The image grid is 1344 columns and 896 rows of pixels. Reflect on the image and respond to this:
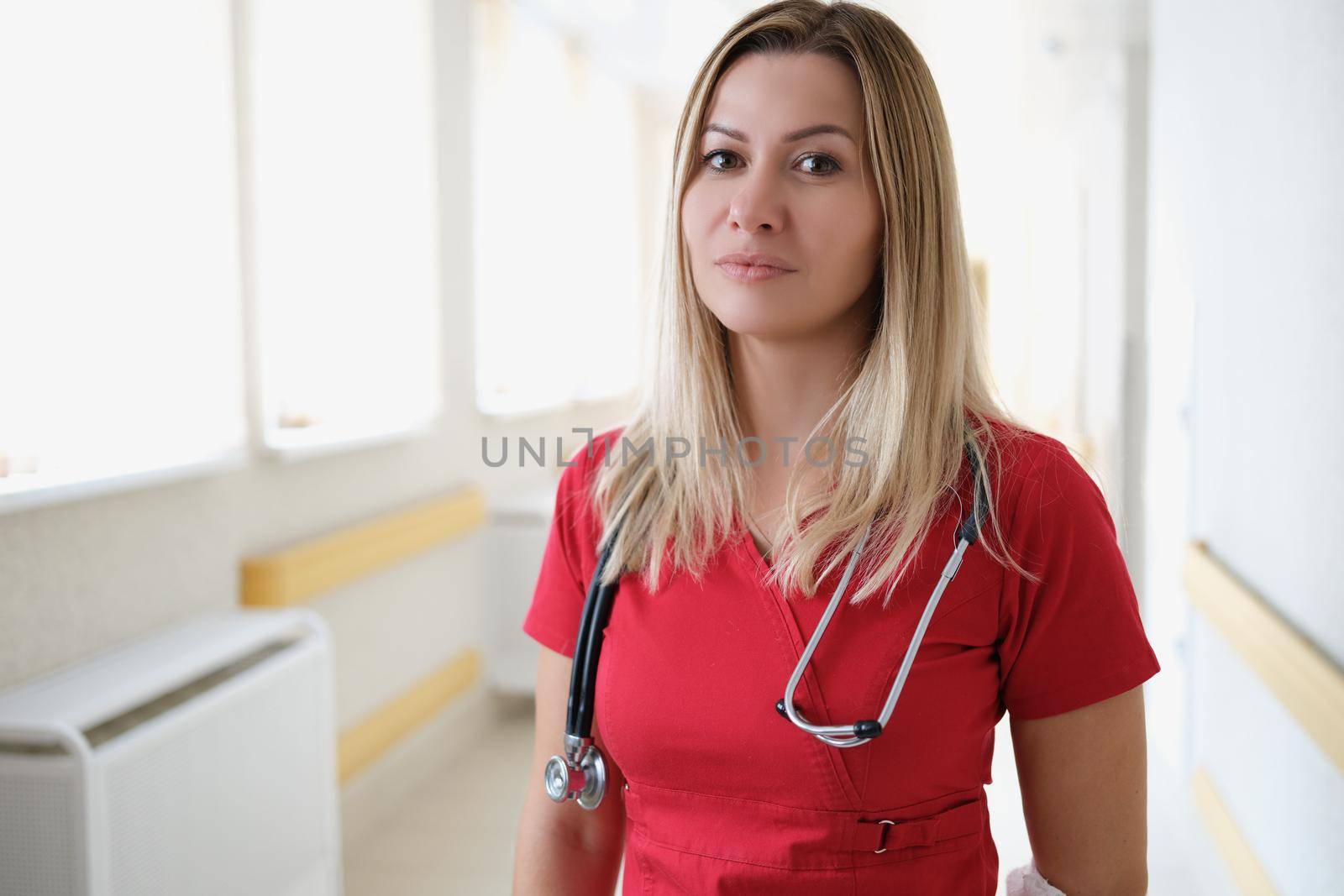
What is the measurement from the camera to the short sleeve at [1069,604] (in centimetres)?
103

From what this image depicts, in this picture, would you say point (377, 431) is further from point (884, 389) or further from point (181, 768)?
point (884, 389)

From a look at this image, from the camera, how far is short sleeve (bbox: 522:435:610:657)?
1239mm

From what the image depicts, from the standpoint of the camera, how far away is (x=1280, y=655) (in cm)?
165

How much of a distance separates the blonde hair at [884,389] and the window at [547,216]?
3.03 m

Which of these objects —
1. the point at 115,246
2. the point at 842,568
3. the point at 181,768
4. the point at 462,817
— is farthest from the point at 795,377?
the point at 462,817

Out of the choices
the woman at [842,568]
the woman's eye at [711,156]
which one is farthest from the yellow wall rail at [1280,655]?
the woman's eye at [711,156]

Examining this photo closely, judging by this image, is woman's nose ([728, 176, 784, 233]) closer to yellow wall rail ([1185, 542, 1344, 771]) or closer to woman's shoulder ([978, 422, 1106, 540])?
woman's shoulder ([978, 422, 1106, 540])

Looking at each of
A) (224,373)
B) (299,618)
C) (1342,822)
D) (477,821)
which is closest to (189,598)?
(299,618)

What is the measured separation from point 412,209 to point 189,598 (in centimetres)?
162

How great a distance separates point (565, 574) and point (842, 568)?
340 mm

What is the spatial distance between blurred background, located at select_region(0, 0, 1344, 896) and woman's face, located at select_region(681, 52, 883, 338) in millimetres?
152

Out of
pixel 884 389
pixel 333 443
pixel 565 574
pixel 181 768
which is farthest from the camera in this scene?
pixel 333 443

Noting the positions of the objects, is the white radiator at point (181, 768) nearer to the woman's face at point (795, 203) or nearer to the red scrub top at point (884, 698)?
the red scrub top at point (884, 698)

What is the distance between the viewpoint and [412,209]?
356cm
